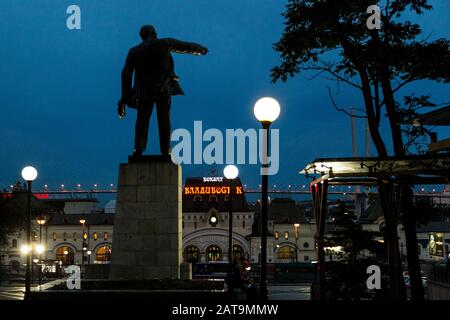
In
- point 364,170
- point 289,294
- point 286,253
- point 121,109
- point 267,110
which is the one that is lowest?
point 289,294

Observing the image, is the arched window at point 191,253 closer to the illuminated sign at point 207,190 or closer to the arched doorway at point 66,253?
the illuminated sign at point 207,190

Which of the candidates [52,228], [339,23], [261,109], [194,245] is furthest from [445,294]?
[52,228]

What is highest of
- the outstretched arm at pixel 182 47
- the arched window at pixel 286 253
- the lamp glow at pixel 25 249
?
the outstretched arm at pixel 182 47

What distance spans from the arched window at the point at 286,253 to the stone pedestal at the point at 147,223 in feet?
268

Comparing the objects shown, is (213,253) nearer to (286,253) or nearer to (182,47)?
(286,253)

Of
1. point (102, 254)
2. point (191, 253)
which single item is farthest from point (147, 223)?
point (102, 254)

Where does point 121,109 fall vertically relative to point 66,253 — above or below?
above

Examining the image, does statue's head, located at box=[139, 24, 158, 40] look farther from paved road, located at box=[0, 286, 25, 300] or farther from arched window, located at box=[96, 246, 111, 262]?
arched window, located at box=[96, 246, 111, 262]

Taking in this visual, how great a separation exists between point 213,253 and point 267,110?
85.9m

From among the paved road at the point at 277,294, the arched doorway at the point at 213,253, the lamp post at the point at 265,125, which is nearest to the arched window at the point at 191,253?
the arched doorway at the point at 213,253

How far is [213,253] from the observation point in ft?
313

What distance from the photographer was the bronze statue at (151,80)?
16.8 meters

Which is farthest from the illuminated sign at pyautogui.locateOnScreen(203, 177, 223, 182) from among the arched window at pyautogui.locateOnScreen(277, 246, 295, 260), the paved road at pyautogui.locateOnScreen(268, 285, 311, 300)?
the paved road at pyautogui.locateOnScreen(268, 285, 311, 300)
